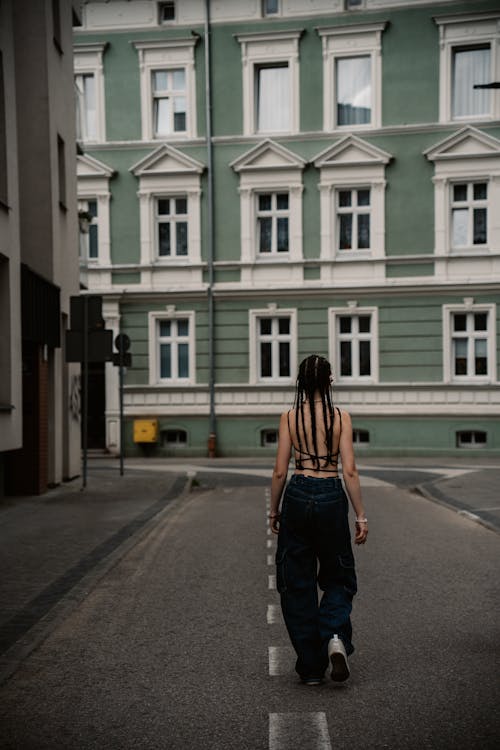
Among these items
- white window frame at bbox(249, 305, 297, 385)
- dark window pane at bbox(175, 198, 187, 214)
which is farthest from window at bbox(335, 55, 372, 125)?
white window frame at bbox(249, 305, 297, 385)

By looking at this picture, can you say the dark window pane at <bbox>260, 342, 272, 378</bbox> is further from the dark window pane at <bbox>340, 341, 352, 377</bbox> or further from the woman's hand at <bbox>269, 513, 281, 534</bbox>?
the woman's hand at <bbox>269, 513, 281, 534</bbox>

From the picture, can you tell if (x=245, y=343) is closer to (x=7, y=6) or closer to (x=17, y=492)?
(x=17, y=492)

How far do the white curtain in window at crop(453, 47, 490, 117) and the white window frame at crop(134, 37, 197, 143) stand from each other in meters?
7.37

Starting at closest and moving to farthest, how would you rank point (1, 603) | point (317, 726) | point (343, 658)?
point (317, 726)
point (343, 658)
point (1, 603)

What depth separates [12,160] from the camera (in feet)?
49.8

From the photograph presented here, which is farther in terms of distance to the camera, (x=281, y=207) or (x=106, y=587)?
(x=281, y=207)

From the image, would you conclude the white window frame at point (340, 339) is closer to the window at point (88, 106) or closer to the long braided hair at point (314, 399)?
the window at point (88, 106)

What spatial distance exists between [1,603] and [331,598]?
3440mm

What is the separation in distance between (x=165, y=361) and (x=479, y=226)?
9552 millimetres

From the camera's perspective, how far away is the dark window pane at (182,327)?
30.2 meters

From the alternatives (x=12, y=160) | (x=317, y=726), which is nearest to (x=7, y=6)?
(x=12, y=160)

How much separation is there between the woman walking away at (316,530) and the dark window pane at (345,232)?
2342cm

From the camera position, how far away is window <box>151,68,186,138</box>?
30.2 metres

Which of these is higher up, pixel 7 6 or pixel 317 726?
pixel 7 6
